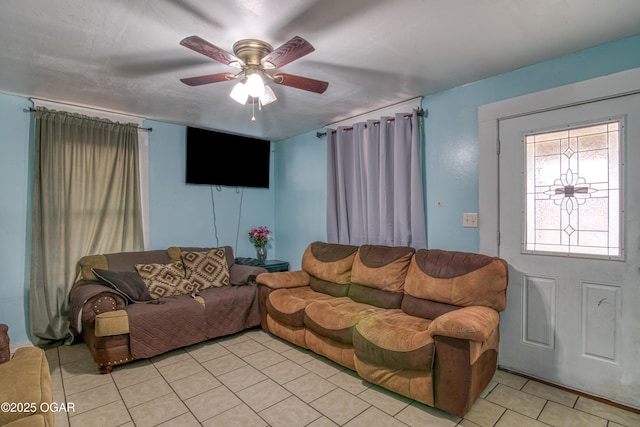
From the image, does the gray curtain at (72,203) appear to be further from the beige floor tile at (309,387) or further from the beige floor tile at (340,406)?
the beige floor tile at (340,406)

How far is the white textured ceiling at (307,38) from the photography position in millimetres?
1761

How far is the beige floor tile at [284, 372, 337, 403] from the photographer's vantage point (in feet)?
7.42

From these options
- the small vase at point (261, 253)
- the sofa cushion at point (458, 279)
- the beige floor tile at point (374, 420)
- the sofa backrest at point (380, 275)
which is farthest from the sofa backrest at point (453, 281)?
the small vase at point (261, 253)

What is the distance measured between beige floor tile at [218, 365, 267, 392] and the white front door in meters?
1.96

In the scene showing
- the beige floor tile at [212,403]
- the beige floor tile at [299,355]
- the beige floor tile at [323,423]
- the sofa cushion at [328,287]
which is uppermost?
the sofa cushion at [328,287]

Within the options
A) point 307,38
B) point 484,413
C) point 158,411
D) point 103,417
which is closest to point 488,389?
point 484,413

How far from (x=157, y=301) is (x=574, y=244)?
3.46 metres

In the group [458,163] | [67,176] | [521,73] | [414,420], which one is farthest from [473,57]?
[67,176]

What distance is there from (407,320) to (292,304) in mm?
1067

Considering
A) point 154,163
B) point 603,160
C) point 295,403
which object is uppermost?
point 154,163

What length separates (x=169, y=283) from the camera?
331cm

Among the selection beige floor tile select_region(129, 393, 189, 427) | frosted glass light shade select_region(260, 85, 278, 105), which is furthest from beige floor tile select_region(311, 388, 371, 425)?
frosted glass light shade select_region(260, 85, 278, 105)

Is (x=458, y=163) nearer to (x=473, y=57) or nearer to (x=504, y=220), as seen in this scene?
(x=504, y=220)

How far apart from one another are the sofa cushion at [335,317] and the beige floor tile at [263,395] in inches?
20.9
